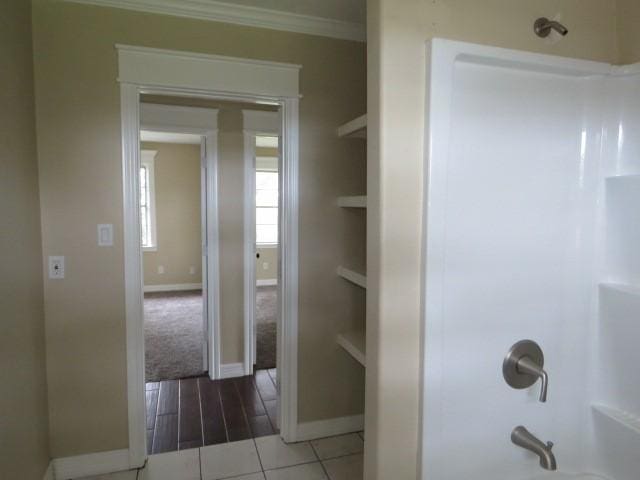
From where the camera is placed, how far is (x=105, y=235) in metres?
2.10

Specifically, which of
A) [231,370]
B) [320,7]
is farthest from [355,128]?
[231,370]

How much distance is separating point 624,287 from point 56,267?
240cm

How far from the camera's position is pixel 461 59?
1.17 m

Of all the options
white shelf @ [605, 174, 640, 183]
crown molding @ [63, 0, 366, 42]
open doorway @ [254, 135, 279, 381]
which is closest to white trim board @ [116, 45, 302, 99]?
crown molding @ [63, 0, 366, 42]

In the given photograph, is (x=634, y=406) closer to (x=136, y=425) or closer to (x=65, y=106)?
(x=136, y=425)

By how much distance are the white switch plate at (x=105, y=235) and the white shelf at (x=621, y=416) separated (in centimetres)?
220

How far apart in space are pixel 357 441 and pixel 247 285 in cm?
157

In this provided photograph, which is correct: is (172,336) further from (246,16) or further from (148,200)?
(246,16)

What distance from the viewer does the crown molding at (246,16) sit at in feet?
6.70

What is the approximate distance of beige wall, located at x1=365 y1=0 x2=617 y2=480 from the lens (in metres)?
1.12

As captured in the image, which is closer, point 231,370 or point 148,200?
point 231,370

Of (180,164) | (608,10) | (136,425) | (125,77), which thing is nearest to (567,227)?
(608,10)

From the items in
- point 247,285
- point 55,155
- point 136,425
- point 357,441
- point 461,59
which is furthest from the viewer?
point 247,285

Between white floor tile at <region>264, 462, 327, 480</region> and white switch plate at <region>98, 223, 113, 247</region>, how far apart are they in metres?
1.47
